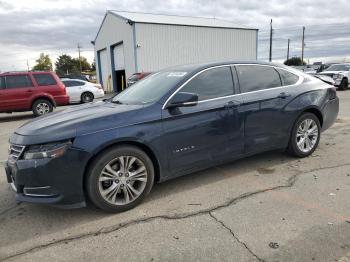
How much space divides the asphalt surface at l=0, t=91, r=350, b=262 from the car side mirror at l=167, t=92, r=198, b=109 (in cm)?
111

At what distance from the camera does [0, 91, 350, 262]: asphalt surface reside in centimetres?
292

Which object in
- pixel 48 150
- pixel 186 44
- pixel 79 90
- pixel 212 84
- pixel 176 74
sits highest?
pixel 186 44

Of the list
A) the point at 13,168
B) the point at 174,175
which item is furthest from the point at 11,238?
the point at 174,175

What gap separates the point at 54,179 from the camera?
3395 millimetres

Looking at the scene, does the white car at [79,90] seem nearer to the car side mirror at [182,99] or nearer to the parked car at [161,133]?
the parked car at [161,133]

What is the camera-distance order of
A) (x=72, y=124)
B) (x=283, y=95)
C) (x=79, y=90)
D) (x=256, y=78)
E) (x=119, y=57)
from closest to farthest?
(x=72, y=124) < (x=256, y=78) < (x=283, y=95) < (x=79, y=90) < (x=119, y=57)

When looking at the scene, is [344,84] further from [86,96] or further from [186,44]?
[86,96]

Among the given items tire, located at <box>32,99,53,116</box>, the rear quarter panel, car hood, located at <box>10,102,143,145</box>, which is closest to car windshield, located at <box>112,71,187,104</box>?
car hood, located at <box>10,102,143,145</box>

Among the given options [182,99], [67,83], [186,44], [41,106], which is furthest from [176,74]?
[186,44]

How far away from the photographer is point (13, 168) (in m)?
3.55

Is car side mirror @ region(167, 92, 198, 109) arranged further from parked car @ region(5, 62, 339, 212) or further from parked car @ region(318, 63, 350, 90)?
parked car @ region(318, 63, 350, 90)

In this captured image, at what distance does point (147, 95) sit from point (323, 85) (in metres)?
3.03

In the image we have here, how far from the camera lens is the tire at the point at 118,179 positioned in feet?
11.6

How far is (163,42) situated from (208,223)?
77.7 ft
